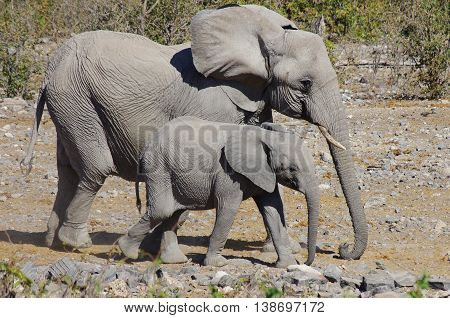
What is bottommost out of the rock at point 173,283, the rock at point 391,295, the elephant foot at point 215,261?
the elephant foot at point 215,261

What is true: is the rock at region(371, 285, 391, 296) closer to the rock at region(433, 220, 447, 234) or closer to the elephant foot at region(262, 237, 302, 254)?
the elephant foot at region(262, 237, 302, 254)

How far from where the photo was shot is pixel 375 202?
36.0 feet

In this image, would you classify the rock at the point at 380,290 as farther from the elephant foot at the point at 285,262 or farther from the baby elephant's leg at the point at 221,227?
the baby elephant's leg at the point at 221,227

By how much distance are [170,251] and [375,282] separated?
1.83m

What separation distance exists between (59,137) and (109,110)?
2.13 ft

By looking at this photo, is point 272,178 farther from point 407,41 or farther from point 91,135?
point 407,41

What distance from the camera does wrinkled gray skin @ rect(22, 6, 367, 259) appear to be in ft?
28.3

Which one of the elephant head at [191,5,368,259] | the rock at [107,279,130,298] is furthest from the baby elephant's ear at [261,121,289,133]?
the rock at [107,279,130,298]

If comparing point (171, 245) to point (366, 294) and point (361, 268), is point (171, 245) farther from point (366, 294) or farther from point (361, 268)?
point (366, 294)

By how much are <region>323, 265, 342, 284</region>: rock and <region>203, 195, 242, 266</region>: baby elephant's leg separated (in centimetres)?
90

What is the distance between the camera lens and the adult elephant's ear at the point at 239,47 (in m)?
8.70

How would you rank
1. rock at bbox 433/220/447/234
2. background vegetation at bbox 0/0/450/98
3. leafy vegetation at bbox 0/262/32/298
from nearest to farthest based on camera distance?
leafy vegetation at bbox 0/262/32/298 → rock at bbox 433/220/447/234 → background vegetation at bbox 0/0/450/98

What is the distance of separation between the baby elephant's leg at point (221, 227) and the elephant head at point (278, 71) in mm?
892

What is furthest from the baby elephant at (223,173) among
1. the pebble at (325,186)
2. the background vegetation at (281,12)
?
the background vegetation at (281,12)
